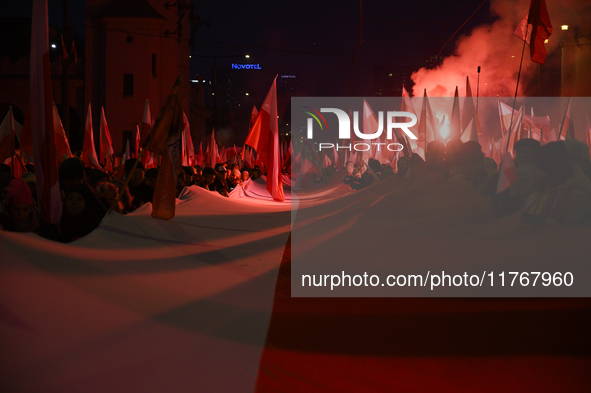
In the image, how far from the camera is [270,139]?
1284 centimetres

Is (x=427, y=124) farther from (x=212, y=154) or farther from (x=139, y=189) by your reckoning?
(x=139, y=189)

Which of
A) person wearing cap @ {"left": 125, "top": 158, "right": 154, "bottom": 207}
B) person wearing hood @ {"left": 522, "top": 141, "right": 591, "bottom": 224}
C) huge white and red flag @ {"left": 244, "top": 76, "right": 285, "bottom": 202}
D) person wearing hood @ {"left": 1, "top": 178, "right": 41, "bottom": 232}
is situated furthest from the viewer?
huge white and red flag @ {"left": 244, "top": 76, "right": 285, "bottom": 202}

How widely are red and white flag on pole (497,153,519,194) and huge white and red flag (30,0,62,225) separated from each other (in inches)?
165

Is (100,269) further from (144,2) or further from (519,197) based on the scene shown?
(144,2)

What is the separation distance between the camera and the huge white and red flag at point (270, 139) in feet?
42.0

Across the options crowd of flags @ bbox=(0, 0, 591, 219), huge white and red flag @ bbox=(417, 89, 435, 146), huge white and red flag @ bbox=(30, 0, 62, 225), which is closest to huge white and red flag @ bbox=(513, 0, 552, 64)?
crowd of flags @ bbox=(0, 0, 591, 219)

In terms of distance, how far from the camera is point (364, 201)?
616cm

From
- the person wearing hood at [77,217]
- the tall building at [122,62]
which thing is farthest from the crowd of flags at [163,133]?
the tall building at [122,62]

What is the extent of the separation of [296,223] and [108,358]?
11.6 ft

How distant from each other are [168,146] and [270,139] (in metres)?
6.90

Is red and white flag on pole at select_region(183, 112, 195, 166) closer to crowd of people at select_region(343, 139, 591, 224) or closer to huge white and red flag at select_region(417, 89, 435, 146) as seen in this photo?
huge white and red flag at select_region(417, 89, 435, 146)

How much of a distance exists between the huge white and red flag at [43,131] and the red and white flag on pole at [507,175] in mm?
4182

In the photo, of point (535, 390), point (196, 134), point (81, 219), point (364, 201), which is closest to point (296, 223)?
point (364, 201)

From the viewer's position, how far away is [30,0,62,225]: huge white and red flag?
202 inches
